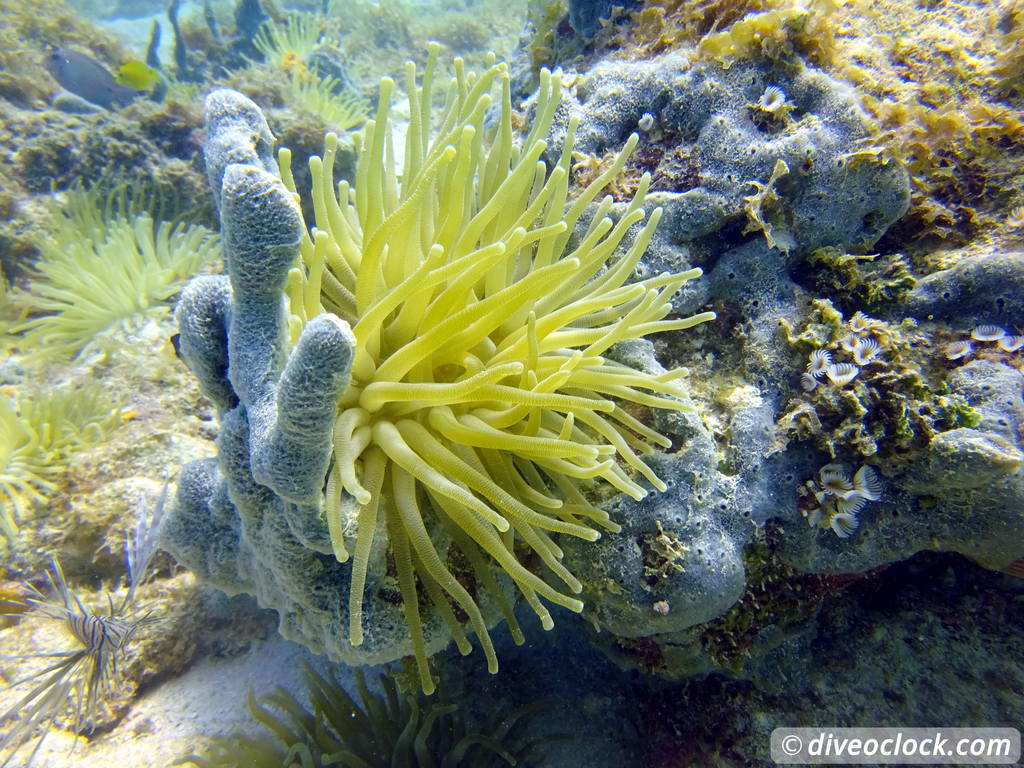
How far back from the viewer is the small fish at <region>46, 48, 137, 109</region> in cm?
809

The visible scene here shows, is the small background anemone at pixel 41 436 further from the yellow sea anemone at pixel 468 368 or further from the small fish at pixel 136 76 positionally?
the small fish at pixel 136 76

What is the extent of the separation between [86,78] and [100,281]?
643 cm

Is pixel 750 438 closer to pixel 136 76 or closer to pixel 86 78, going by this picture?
pixel 136 76

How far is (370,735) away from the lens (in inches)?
102

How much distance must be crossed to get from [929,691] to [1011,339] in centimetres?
146

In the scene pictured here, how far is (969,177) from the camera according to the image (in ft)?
7.97

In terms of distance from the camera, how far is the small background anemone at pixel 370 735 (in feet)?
8.03

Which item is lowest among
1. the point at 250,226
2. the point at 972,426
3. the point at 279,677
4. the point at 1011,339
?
the point at 279,677

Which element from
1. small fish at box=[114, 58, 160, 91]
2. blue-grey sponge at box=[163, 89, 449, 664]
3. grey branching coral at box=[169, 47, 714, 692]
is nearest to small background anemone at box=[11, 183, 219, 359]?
blue-grey sponge at box=[163, 89, 449, 664]

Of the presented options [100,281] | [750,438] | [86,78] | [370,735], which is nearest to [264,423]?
[750,438]

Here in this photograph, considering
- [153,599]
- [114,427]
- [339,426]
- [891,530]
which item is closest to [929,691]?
[891,530]

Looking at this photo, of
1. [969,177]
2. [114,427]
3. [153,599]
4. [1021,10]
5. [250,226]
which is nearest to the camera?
[250,226]

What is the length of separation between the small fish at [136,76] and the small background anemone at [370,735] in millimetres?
8329

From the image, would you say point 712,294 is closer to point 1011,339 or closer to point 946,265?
point 946,265
